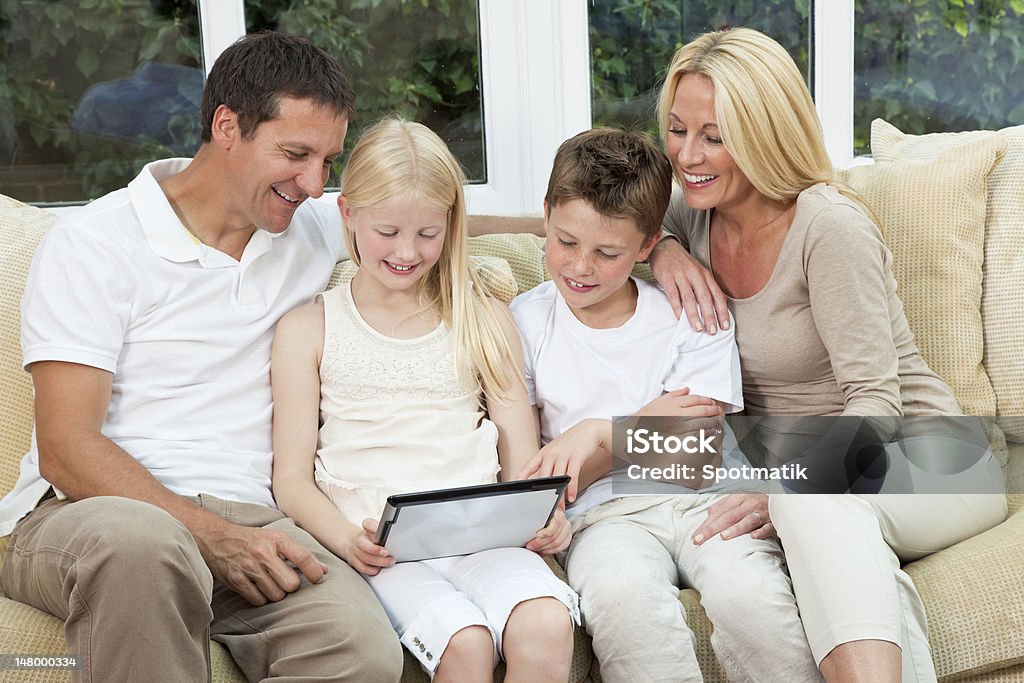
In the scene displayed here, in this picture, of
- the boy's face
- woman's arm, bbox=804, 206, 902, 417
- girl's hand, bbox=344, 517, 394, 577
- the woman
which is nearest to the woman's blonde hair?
the woman

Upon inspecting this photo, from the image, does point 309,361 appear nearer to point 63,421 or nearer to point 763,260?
point 63,421

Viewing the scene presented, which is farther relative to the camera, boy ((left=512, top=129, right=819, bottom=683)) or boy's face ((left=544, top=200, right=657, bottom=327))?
boy's face ((left=544, top=200, right=657, bottom=327))

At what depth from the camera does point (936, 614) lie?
158 centimetres

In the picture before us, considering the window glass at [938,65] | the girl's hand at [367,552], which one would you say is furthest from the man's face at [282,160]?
the window glass at [938,65]

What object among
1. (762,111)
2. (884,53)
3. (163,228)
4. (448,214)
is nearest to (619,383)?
(448,214)

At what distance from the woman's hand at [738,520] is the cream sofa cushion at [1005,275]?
2.16 feet

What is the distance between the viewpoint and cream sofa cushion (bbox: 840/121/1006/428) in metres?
2.03

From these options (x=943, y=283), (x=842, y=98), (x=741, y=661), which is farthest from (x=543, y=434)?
(x=842, y=98)

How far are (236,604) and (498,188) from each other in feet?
4.33

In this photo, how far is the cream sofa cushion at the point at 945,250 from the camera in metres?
2.03

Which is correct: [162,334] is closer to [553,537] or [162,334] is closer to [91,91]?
[553,537]

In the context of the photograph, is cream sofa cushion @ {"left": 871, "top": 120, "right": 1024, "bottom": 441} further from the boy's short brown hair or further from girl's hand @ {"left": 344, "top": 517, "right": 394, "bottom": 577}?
girl's hand @ {"left": 344, "top": 517, "right": 394, "bottom": 577}

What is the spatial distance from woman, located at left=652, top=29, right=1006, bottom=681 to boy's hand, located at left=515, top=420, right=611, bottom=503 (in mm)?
210

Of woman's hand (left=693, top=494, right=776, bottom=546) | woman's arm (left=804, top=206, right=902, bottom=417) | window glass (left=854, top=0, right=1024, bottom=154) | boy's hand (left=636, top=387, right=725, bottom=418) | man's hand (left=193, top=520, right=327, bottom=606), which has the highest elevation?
window glass (left=854, top=0, right=1024, bottom=154)
